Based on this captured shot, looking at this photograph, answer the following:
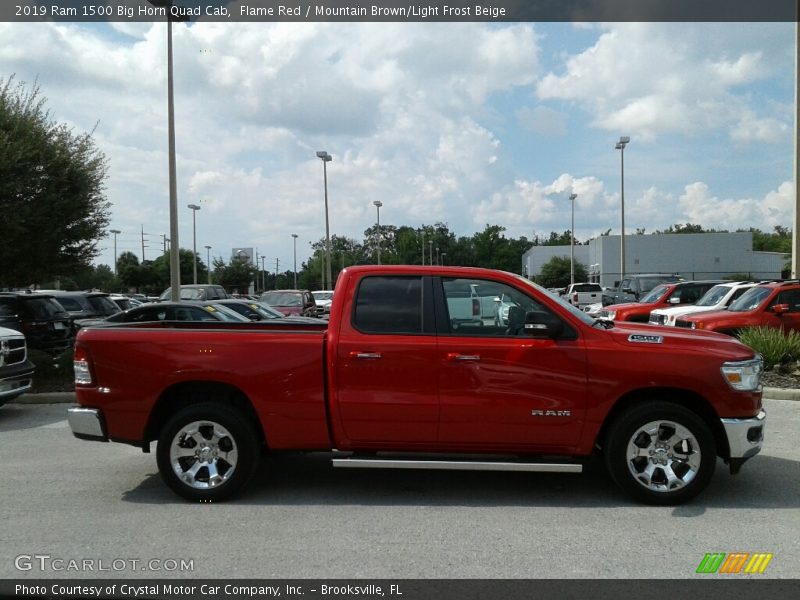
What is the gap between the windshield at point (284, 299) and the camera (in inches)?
921

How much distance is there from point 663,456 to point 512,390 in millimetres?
1305

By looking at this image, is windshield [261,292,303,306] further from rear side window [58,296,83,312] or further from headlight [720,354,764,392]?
headlight [720,354,764,392]

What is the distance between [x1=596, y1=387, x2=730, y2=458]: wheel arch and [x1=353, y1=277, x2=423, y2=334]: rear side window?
1700 mm

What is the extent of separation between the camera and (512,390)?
522cm

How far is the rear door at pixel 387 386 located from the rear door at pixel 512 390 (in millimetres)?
119

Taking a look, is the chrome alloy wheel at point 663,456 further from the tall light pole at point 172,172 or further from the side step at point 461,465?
the tall light pole at point 172,172

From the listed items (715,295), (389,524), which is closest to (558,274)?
(715,295)

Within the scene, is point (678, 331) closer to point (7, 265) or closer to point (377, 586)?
point (377, 586)

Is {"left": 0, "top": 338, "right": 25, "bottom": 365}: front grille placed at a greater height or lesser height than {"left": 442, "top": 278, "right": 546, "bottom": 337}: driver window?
lesser

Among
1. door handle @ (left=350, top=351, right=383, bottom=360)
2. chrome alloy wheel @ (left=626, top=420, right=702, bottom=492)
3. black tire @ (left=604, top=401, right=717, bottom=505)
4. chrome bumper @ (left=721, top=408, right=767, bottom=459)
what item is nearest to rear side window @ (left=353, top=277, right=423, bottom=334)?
door handle @ (left=350, top=351, right=383, bottom=360)

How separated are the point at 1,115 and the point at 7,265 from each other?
300 cm

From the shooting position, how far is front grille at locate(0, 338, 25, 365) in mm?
9109

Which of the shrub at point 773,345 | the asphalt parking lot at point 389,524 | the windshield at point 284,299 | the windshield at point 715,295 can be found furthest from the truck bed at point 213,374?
the windshield at point 284,299

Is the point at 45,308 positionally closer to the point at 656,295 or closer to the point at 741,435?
the point at 741,435
